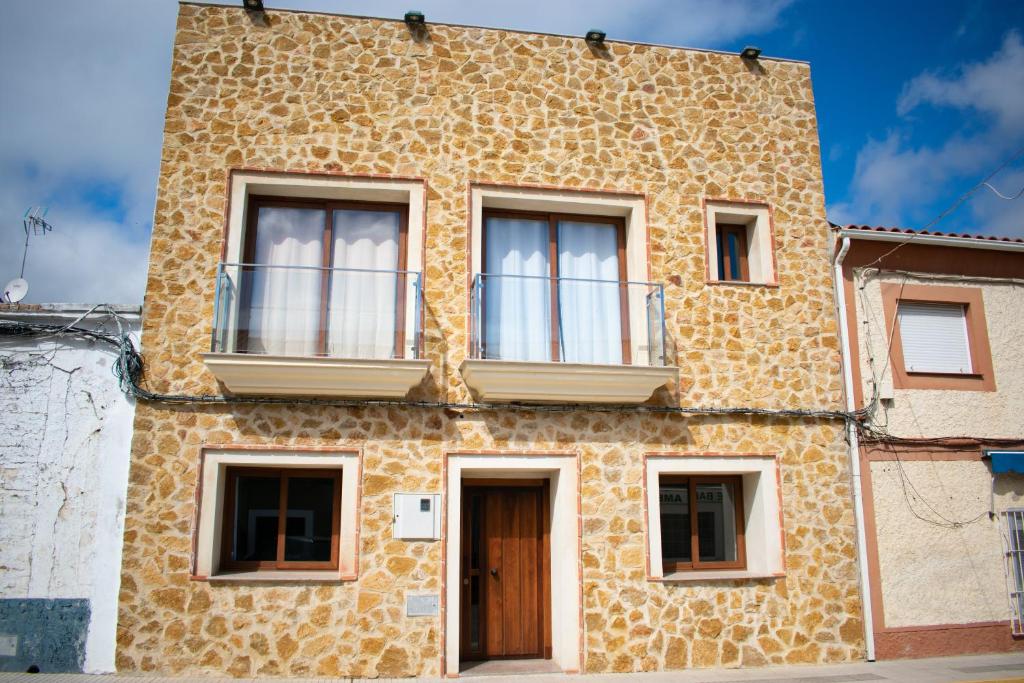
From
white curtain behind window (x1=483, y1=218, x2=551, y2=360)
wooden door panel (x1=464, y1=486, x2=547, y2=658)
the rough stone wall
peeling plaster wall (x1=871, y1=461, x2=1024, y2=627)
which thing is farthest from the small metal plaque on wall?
peeling plaster wall (x1=871, y1=461, x2=1024, y2=627)

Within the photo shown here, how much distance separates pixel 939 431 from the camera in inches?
386

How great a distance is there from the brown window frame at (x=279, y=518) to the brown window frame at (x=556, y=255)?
2453 millimetres

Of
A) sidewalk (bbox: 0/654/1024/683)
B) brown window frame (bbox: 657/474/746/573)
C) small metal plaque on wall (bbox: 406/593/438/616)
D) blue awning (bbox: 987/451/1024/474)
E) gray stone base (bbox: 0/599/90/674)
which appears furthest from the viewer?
blue awning (bbox: 987/451/1024/474)

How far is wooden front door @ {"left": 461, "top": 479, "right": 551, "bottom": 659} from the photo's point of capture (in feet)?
29.5

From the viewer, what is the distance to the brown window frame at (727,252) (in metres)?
10.1

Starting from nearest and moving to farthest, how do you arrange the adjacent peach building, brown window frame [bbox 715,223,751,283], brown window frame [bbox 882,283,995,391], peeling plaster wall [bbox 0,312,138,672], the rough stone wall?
peeling plaster wall [bbox 0,312,138,672] → the rough stone wall → the adjacent peach building → brown window frame [bbox 882,283,995,391] → brown window frame [bbox 715,223,751,283]

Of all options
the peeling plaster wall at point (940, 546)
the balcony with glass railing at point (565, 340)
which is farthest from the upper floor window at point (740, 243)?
the peeling plaster wall at point (940, 546)

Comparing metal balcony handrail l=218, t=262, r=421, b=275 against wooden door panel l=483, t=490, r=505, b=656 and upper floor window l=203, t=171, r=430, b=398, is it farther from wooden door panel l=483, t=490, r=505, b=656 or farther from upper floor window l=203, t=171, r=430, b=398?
wooden door panel l=483, t=490, r=505, b=656

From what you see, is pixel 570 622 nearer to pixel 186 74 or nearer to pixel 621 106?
pixel 621 106

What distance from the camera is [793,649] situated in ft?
29.3

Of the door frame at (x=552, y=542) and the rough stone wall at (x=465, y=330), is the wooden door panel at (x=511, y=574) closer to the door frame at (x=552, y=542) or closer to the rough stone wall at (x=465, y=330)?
the door frame at (x=552, y=542)

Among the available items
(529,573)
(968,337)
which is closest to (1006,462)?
(968,337)

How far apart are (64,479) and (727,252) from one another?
8396 millimetres

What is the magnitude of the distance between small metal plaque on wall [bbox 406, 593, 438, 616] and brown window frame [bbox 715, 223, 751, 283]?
17.9 ft
